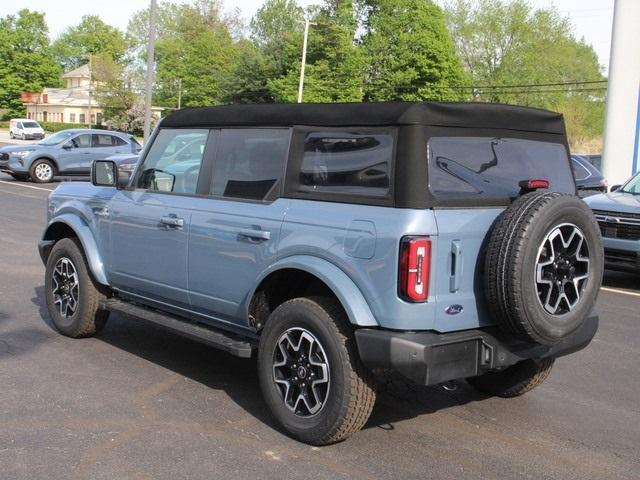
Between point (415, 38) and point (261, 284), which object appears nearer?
point (261, 284)

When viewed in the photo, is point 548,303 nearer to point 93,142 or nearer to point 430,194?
point 430,194

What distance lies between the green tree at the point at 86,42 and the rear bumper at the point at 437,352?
127122 mm

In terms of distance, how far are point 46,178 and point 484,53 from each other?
6039cm

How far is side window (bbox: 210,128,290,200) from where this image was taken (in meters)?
4.89

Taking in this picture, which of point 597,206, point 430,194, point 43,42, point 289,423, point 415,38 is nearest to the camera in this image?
point 430,194

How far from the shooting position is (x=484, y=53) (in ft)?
252

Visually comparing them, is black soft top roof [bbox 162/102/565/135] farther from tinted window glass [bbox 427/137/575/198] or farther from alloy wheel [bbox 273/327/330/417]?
alloy wheel [bbox 273/327/330/417]

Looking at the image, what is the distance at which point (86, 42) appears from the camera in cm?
13012

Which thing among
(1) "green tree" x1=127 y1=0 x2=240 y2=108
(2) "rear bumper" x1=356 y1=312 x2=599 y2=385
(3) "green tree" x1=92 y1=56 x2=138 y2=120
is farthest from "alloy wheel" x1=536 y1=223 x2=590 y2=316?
(3) "green tree" x1=92 y1=56 x2=138 y2=120

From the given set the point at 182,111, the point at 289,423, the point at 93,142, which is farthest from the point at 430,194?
the point at 93,142

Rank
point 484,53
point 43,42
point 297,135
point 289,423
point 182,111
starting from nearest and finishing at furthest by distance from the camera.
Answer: point 289,423 < point 297,135 < point 182,111 < point 484,53 < point 43,42

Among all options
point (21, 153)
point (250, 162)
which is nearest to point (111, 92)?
point (21, 153)

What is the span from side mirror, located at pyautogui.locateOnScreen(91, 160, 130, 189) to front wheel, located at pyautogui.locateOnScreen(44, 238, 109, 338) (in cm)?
65

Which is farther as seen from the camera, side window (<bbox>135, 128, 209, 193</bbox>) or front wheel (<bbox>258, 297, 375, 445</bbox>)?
side window (<bbox>135, 128, 209, 193</bbox>)
